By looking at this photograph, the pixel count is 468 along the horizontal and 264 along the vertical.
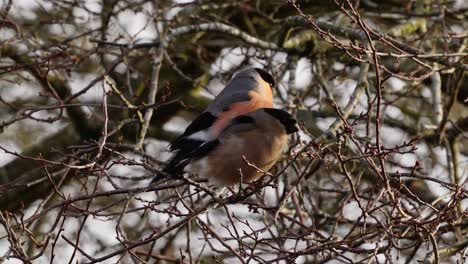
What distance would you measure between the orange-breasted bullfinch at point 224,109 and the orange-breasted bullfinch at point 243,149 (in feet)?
0.17

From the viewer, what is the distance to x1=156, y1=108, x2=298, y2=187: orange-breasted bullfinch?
14.5 ft

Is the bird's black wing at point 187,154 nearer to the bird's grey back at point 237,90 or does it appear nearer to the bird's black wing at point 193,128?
the bird's black wing at point 193,128

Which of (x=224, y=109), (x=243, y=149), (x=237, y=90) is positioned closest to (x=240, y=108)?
(x=224, y=109)

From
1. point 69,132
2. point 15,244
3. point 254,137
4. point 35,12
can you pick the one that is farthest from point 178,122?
point 15,244

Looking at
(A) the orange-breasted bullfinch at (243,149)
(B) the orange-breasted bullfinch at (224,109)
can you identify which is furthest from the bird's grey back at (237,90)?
(A) the orange-breasted bullfinch at (243,149)

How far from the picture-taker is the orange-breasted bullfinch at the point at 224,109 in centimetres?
446

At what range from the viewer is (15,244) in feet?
11.7

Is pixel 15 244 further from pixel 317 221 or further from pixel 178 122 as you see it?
pixel 178 122

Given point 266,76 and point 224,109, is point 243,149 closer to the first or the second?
point 224,109

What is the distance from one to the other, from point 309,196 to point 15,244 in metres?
2.36

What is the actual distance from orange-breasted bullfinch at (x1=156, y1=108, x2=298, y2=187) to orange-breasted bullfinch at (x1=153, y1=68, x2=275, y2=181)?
5 cm

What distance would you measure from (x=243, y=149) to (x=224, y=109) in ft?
1.41

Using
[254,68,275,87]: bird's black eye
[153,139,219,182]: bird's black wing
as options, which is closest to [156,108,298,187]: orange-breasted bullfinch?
[153,139,219,182]: bird's black wing

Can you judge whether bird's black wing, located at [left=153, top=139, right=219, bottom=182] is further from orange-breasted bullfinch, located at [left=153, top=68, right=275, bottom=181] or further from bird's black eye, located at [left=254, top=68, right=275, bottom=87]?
bird's black eye, located at [left=254, top=68, right=275, bottom=87]
